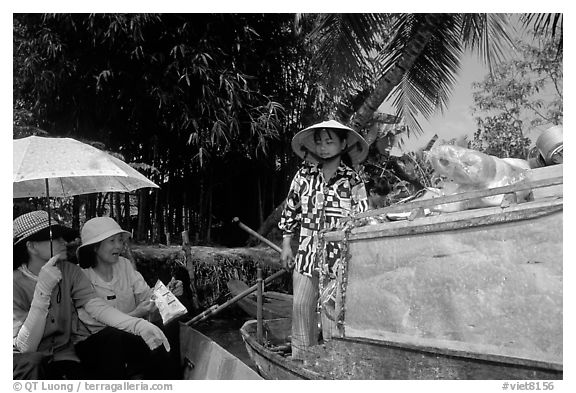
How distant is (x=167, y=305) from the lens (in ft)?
11.1

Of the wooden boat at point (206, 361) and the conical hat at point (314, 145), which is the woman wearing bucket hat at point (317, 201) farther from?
the wooden boat at point (206, 361)

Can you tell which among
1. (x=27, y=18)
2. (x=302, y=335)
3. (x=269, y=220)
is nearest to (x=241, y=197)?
(x=269, y=220)

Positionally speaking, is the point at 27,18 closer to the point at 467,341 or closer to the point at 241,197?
the point at 241,197

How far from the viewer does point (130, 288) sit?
11.5ft

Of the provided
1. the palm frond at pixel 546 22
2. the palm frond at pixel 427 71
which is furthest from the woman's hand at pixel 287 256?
the palm frond at pixel 427 71

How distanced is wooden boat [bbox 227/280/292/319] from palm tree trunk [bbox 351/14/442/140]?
2249 millimetres

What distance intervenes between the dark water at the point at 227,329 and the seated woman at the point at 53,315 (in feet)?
12.2

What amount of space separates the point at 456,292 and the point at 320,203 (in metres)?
1.33

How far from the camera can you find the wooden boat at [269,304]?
5.84 meters

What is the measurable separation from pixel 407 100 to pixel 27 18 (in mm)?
4409

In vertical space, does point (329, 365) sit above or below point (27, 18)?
below

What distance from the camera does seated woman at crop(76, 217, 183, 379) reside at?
328cm

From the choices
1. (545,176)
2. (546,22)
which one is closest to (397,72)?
(546,22)

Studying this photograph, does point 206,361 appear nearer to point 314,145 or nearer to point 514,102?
point 314,145
